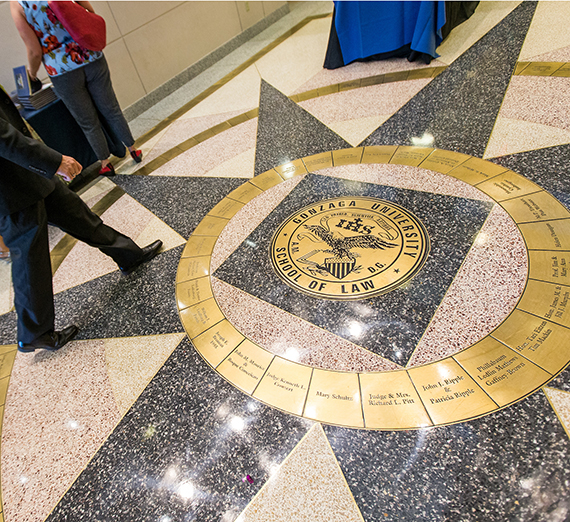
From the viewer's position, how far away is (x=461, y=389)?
132cm

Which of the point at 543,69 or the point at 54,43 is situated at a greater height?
the point at 54,43

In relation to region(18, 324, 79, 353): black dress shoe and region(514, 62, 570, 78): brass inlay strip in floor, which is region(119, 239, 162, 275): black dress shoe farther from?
region(514, 62, 570, 78): brass inlay strip in floor

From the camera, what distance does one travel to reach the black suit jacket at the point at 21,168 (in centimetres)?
145

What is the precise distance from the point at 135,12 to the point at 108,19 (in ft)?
1.35

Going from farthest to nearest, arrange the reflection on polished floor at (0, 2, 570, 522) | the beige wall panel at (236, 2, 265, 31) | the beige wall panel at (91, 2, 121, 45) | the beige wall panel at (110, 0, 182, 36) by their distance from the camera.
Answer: the beige wall panel at (236, 2, 265, 31), the beige wall panel at (110, 0, 182, 36), the beige wall panel at (91, 2, 121, 45), the reflection on polished floor at (0, 2, 570, 522)

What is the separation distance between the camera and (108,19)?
400cm

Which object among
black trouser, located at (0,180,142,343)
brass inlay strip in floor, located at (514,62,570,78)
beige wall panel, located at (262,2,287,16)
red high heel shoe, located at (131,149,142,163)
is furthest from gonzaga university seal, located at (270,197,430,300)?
beige wall panel, located at (262,2,287,16)

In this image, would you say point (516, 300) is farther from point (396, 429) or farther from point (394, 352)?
point (396, 429)

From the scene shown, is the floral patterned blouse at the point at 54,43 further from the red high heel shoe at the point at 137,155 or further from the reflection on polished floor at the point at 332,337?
the reflection on polished floor at the point at 332,337

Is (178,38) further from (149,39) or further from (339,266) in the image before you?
(339,266)

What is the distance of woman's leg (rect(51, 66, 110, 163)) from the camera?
277cm

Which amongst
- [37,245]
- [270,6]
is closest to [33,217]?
[37,245]

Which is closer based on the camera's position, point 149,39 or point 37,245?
point 37,245

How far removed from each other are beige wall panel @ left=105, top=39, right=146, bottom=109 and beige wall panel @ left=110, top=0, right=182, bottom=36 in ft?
0.66
